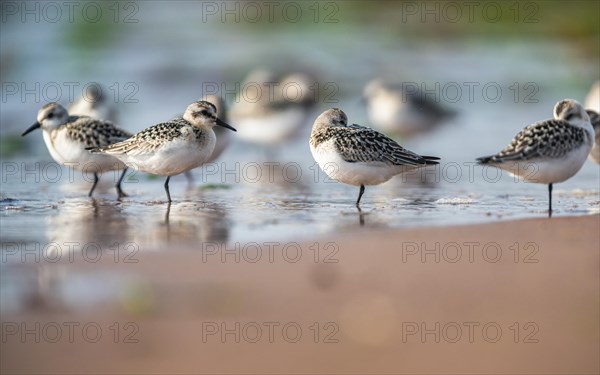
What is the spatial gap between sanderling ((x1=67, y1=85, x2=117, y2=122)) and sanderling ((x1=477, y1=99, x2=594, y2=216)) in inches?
245

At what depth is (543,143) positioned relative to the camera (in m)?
9.19

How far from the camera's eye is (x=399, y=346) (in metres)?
5.77

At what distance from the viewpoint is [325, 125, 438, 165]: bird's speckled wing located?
9.38 metres

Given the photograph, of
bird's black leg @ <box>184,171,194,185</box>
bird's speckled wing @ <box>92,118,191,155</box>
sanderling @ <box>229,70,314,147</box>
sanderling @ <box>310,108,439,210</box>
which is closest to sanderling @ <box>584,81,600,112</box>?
sanderling @ <box>229,70,314,147</box>

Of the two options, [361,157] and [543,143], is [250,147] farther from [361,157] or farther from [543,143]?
[543,143]

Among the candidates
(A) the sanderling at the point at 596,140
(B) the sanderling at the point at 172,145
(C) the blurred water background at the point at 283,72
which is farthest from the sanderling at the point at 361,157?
(A) the sanderling at the point at 596,140

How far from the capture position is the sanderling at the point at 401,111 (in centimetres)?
1617

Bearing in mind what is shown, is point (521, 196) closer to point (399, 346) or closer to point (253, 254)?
point (253, 254)

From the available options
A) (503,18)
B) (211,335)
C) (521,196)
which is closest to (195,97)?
(521,196)

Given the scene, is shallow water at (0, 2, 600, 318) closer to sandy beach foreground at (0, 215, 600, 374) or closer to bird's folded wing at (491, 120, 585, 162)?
sandy beach foreground at (0, 215, 600, 374)

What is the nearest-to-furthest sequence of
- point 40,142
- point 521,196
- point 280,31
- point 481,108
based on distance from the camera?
point 521,196
point 40,142
point 481,108
point 280,31

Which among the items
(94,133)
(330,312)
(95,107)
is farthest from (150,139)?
(330,312)

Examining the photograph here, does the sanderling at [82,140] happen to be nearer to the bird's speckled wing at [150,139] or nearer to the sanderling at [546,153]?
the bird's speckled wing at [150,139]

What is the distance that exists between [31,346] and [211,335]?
3.39 ft
